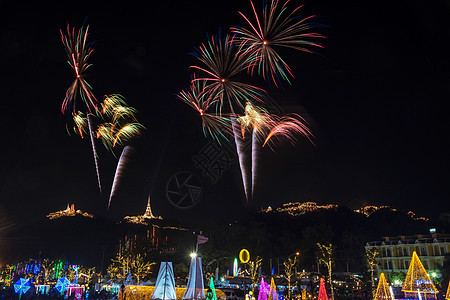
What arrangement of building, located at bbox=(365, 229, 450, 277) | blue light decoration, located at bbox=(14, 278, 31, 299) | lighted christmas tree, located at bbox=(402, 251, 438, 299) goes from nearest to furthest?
lighted christmas tree, located at bbox=(402, 251, 438, 299), blue light decoration, located at bbox=(14, 278, 31, 299), building, located at bbox=(365, 229, 450, 277)

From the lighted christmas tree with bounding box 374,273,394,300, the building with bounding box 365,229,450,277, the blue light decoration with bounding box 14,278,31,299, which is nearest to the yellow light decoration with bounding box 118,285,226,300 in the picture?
the blue light decoration with bounding box 14,278,31,299

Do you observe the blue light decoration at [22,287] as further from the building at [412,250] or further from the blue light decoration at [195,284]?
the building at [412,250]

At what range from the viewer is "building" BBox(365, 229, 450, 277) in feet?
186

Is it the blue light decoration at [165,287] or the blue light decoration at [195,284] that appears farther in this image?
the blue light decoration at [165,287]

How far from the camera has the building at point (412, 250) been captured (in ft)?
186

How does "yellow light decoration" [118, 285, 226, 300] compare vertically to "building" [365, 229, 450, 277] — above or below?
below

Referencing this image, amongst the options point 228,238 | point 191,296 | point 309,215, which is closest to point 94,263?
point 228,238

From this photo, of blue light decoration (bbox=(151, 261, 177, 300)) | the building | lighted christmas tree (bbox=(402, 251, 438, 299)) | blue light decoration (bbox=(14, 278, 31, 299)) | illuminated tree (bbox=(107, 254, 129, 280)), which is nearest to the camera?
blue light decoration (bbox=(151, 261, 177, 300))

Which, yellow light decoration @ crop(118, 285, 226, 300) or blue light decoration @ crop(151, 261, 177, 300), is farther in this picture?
yellow light decoration @ crop(118, 285, 226, 300)

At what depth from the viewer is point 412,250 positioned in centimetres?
6269

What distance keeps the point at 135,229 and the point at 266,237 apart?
165 feet

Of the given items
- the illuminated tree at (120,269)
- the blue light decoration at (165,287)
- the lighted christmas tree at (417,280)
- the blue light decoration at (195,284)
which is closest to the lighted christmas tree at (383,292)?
the lighted christmas tree at (417,280)

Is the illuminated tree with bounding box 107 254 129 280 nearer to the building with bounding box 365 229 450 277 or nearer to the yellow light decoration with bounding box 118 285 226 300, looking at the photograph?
the yellow light decoration with bounding box 118 285 226 300

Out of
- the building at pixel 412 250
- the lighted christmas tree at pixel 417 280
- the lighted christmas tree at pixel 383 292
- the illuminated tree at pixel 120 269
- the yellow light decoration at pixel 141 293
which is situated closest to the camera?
the yellow light decoration at pixel 141 293
